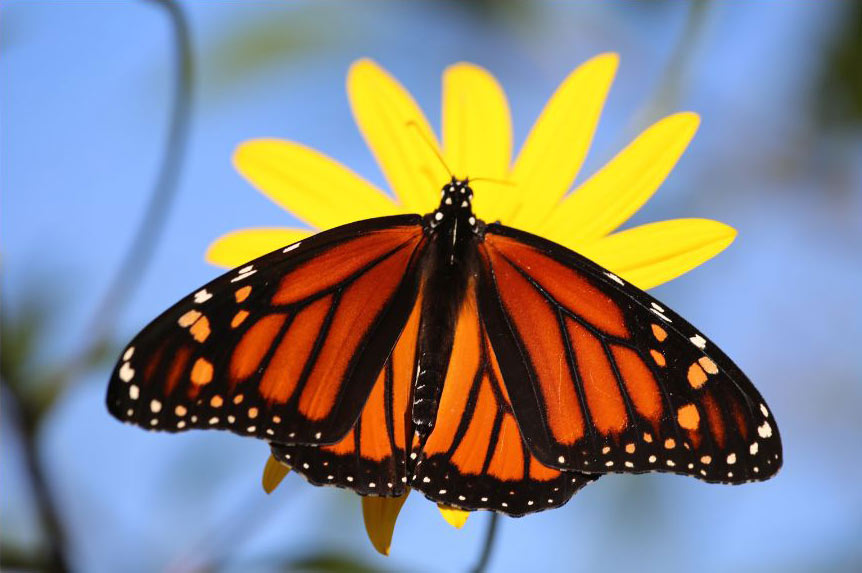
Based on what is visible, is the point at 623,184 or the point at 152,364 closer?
the point at 152,364

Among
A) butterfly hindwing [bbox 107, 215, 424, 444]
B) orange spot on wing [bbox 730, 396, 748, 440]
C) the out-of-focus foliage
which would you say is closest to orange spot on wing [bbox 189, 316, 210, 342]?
butterfly hindwing [bbox 107, 215, 424, 444]

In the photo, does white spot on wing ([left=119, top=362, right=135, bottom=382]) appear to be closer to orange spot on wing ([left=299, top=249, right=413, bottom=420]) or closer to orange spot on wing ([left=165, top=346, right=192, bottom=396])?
orange spot on wing ([left=165, top=346, right=192, bottom=396])

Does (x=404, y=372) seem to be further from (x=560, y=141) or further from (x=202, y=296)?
(x=560, y=141)

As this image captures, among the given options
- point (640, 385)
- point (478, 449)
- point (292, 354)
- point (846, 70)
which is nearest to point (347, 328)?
point (292, 354)

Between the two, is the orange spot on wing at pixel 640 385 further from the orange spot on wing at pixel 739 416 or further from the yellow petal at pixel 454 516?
the yellow petal at pixel 454 516

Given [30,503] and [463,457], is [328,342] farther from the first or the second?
[30,503]

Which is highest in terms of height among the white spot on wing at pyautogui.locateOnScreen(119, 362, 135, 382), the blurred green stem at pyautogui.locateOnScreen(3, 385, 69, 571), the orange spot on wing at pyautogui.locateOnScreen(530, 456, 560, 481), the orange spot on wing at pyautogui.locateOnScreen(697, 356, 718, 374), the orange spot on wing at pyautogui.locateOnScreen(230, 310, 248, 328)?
the orange spot on wing at pyautogui.locateOnScreen(697, 356, 718, 374)
